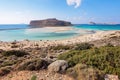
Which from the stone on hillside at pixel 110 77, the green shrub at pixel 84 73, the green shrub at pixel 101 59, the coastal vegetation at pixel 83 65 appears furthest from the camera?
the green shrub at pixel 101 59

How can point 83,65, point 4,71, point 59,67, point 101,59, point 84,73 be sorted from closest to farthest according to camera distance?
point 84,73 → point 83,65 → point 59,67 → point 101,59 → point 4,71

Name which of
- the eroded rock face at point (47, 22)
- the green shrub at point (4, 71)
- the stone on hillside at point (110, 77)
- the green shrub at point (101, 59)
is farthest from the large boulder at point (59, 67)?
the eroded rock face at point (47, 22)

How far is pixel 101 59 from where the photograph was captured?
1107cm

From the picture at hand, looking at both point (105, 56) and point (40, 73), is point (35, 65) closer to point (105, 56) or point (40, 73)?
point (40, 73)

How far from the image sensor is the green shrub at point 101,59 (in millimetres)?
10578

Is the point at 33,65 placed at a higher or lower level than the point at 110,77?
higher

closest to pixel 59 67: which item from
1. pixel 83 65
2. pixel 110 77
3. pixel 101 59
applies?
pixel 83 65

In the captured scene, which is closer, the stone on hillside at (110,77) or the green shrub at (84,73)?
the green shrub at (84,73)

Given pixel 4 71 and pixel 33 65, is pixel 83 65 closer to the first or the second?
pixel 33 65

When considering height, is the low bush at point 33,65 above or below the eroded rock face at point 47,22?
above

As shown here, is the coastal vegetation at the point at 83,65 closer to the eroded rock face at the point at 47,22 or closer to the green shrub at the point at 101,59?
the green shrub at the point at 101,59

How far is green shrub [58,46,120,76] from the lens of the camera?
10.6 meters

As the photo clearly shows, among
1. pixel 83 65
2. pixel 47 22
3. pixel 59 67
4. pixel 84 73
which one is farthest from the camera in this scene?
pixel 47 22

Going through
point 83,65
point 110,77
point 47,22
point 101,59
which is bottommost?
point 47,22
